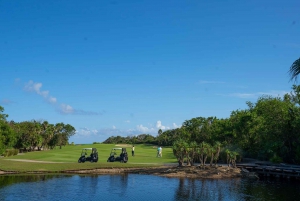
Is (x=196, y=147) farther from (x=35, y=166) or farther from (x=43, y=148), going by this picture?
(x=43, y=148)

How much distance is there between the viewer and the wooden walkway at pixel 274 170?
39.2 meters

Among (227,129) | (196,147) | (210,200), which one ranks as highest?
(227,129)

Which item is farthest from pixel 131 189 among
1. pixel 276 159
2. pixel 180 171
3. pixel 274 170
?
pixel 276 159

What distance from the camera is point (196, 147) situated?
132 ft

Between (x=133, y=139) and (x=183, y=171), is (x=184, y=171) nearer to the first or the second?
(x=183, y=171)

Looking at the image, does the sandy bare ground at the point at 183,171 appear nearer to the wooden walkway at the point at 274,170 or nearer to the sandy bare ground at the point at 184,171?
the sandy bare ground at the point at 184,171

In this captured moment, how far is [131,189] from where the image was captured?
26.9 meters

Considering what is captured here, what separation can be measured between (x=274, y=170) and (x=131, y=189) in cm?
2317

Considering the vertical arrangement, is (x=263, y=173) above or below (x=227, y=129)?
below

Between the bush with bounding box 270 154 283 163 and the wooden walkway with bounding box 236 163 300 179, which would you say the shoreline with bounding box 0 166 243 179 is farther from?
the bush with bounding box 270 154 283 163

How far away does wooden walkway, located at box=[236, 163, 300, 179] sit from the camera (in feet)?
129

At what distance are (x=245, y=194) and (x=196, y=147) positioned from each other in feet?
46.1

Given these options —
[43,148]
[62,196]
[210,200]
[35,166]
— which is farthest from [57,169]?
[43,148]

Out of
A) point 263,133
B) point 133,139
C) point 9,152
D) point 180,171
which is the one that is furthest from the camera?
point 133,139
